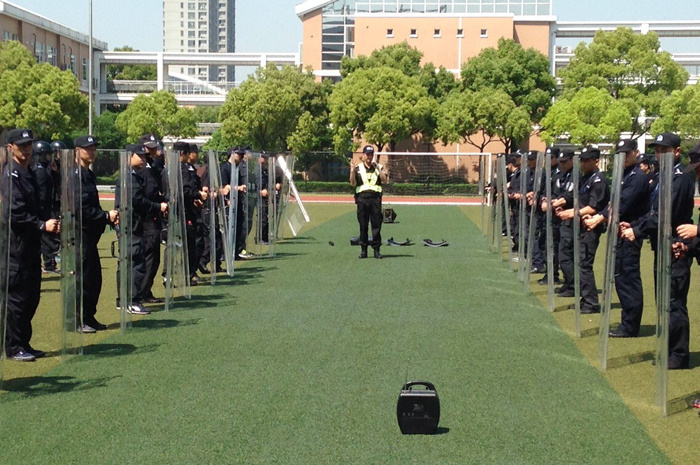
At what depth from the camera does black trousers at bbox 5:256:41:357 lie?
879 cm

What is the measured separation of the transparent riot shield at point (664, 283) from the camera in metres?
7.17

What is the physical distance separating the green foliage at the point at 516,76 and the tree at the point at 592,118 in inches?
272

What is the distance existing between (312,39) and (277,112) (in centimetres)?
2787

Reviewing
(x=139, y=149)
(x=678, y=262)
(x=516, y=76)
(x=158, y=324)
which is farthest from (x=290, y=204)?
(x=516, y=76)

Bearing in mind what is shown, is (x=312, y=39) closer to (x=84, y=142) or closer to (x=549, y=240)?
(x=549, y=240)

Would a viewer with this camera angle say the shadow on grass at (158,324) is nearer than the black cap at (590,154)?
Yes

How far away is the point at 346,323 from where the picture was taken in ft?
36.3

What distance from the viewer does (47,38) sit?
246ft

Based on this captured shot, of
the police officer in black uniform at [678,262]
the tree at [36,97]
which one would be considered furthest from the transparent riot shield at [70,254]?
the tree at [36,97]

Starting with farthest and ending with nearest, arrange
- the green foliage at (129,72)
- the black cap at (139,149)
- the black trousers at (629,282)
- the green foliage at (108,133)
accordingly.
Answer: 1. the green foliage at (129,72)
2. the green foliage at (108,133)
3. the black cap at (139,149)
4. the black trousers at (629,282)

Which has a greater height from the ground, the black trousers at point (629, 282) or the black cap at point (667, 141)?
the black cap at point (667, 141)

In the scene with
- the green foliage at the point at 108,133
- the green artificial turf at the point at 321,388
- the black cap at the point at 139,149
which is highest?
the green foliage at the point at 108,133

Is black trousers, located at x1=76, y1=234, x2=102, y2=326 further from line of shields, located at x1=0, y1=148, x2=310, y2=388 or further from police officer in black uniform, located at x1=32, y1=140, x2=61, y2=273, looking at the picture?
police officer in black uniform, located at x1=32, y1=140, x2=61, y2=273

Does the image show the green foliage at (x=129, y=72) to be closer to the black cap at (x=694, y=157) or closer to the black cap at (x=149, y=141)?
the black cap at (x=149, y=141)
